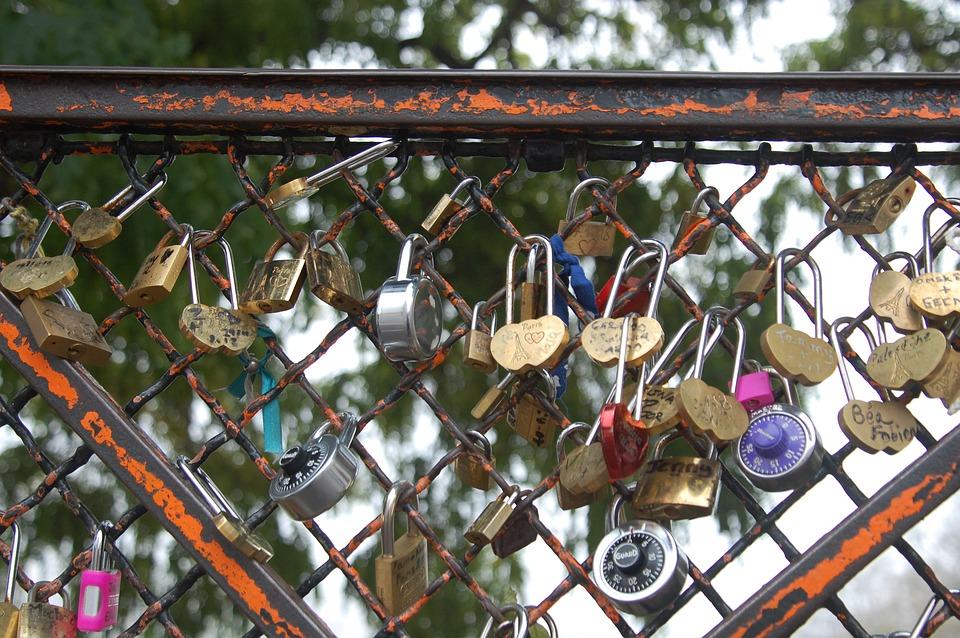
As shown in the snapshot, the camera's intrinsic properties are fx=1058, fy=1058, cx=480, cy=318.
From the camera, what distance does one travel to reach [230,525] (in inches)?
35.9

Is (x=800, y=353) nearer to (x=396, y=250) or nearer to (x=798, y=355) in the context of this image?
(x=798, y=355)

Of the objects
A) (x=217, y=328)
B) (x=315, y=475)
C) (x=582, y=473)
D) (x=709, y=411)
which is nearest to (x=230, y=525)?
(x=315, y=475)

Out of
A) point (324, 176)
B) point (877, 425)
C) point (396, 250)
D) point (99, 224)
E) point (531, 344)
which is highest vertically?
point (396, 250)

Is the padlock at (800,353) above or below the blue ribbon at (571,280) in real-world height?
below

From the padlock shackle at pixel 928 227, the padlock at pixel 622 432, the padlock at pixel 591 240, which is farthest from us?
the padlock at pixel 591 240

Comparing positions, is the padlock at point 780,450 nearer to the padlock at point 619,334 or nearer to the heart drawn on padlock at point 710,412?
the heart drawn on padlock at point 710,412

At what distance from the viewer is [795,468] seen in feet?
2.96

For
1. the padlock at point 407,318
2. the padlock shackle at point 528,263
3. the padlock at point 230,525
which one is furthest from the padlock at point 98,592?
the padlock shackle at point 528,263

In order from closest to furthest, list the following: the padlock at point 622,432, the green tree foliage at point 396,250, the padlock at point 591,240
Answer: the padlock at point 622,432, the padlock at point 591,240, the green tree foliage at point 396,250

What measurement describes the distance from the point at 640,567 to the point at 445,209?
0.38m

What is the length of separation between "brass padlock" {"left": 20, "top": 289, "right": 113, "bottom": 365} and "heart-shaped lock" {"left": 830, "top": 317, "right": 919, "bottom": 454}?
676 mm

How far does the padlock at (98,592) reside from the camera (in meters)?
0.98

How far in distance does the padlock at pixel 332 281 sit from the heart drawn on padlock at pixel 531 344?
0.15m

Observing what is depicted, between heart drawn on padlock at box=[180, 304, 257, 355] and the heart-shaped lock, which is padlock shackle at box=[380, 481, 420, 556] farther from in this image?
the heart-shaped lock
